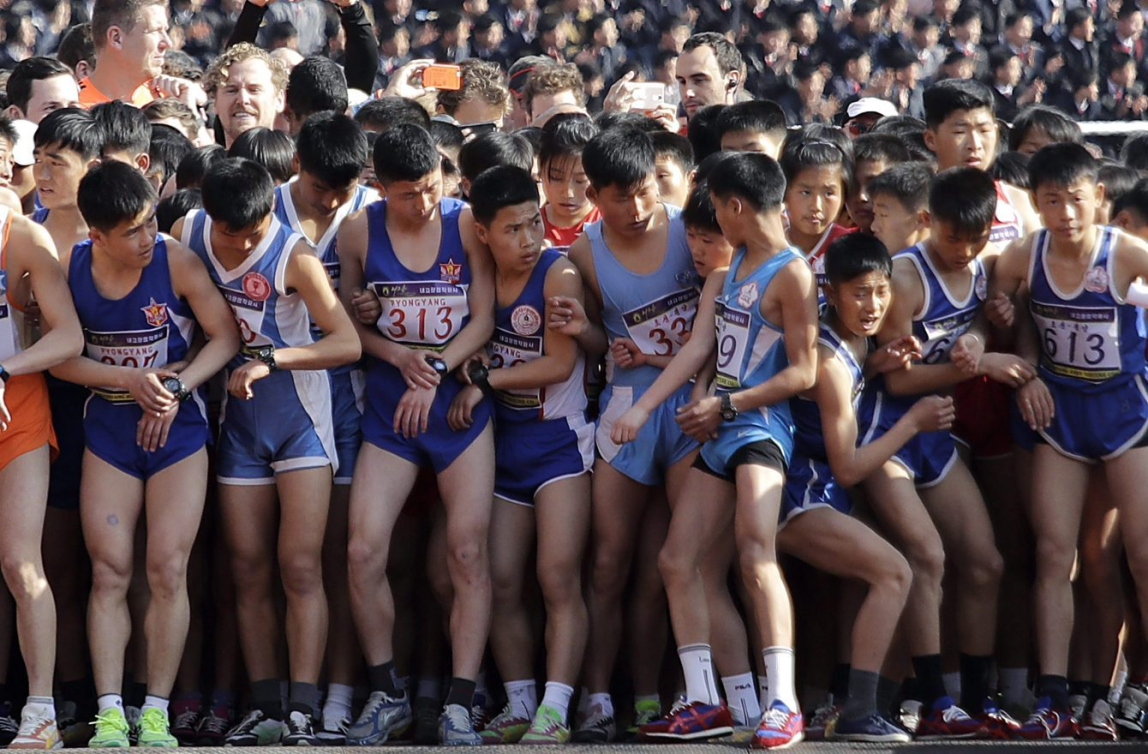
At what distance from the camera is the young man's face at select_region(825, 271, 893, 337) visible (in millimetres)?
5172

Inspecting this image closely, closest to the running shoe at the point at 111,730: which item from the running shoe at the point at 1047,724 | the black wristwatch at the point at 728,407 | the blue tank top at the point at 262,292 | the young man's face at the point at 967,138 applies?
the blue tank top at the point at 262,292

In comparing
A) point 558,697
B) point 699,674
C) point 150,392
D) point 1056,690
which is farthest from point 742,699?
point 150,392

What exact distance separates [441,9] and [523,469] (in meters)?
8.77

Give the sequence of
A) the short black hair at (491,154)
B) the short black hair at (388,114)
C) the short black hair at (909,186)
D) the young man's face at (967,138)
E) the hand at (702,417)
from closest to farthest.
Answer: the hand at (702,417) < the short black hair at (909,186) < the short black hair at (491,154) < the young man's face at (967,138) < the short black hair at (388,114)

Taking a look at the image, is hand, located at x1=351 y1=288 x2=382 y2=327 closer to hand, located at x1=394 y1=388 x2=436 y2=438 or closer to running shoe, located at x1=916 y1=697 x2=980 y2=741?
hand, located at x1=394 y1=388 x2=436 y2=438

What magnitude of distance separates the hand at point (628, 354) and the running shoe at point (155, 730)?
1.93 meters

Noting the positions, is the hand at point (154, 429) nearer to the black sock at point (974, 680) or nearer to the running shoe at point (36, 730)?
the running shoe at point (36, 730)

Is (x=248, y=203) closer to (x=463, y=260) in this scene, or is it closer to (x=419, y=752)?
(x=463, y=260)

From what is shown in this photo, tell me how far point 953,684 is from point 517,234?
2.17 meters

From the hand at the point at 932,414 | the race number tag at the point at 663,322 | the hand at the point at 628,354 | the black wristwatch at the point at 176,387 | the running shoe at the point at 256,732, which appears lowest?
the running shoe at the point at 256,732

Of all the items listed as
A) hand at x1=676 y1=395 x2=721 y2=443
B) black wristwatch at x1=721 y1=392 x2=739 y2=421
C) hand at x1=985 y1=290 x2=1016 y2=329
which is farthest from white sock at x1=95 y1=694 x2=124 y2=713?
hand at x1=985 y1=290 x2=1016 y2=329

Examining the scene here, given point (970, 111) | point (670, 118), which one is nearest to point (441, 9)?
point (670, 118)

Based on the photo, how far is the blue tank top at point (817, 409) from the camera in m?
5.29

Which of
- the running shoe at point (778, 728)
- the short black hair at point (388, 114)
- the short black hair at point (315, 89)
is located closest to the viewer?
the running shoe at point (778, 728)
